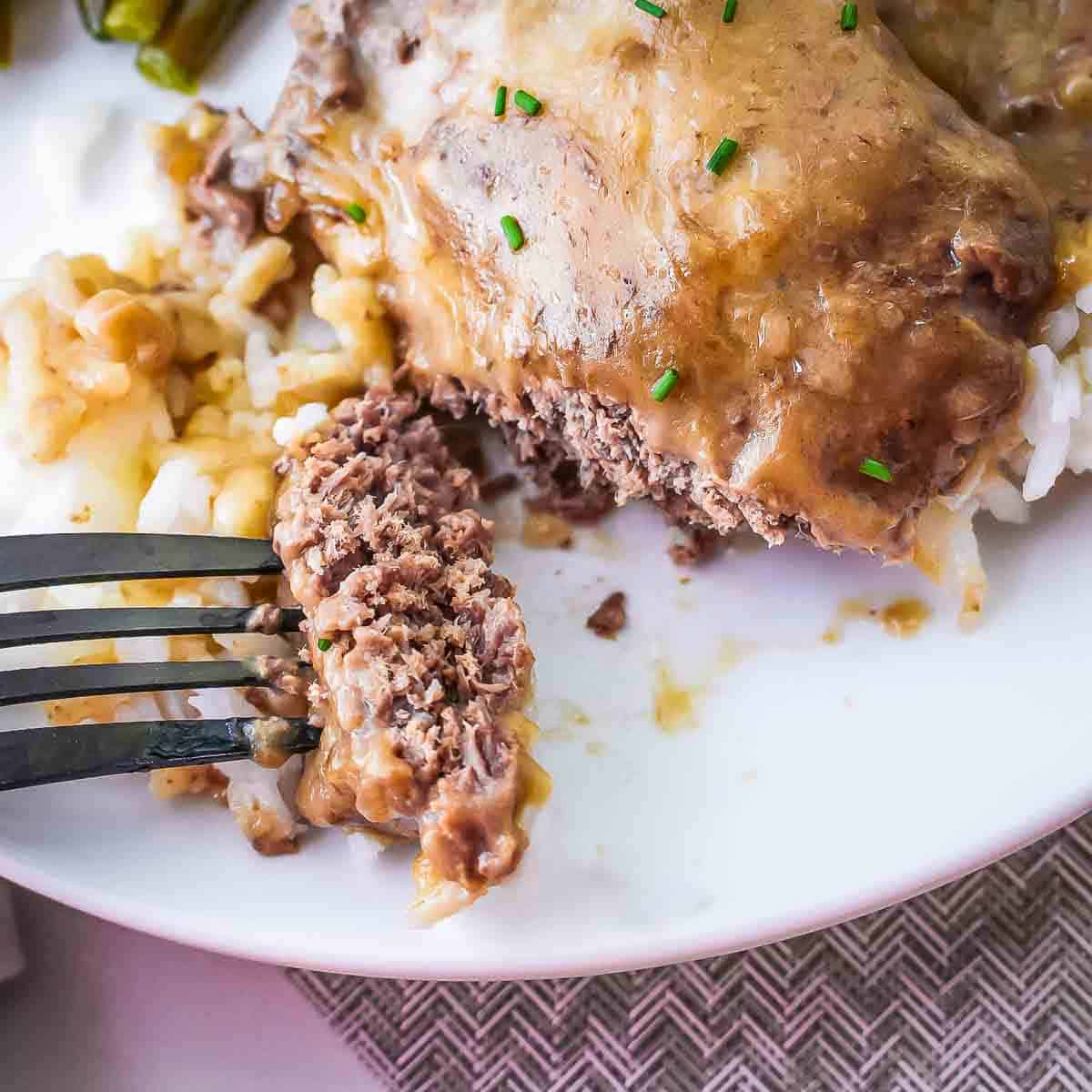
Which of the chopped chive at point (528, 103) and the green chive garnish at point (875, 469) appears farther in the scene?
the chopped chive at point (528, 103)

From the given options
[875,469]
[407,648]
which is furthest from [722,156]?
[407,648]

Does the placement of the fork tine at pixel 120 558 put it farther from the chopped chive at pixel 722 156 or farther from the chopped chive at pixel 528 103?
the chopped chive at pixel 722 156

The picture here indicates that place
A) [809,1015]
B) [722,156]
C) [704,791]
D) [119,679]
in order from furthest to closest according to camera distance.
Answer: [809,1015] → [704,791] → [119,679] → [722,156]

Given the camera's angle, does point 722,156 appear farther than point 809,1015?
No

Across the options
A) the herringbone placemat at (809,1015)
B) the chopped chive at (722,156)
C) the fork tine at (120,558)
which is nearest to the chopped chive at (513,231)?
the chopped chive at (722,156)

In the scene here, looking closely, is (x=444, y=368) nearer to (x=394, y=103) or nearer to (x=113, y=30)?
(x=394, y=103)

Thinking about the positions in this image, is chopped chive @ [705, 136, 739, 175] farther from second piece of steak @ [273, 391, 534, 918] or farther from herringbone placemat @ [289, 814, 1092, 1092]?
herringbone placemat @ [289, 814, 1092, 1092]

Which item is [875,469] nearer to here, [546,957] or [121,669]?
[546,957]
